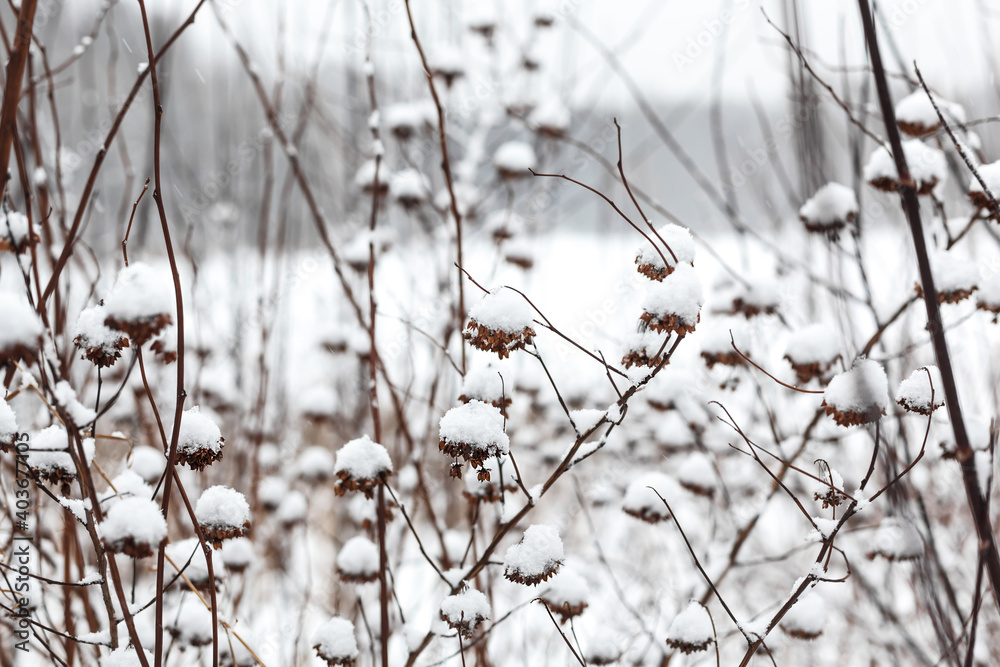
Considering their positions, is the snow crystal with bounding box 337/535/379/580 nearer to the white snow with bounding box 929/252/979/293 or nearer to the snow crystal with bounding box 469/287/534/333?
the snow crystal with bounding box 469/287/534/333

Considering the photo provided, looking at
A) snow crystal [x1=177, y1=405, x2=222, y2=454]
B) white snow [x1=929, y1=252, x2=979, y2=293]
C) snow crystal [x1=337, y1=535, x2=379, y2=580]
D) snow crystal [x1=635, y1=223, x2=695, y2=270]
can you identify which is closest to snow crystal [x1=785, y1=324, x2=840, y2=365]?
white snow [x1=929, y1=252, x2=979, y2=293]

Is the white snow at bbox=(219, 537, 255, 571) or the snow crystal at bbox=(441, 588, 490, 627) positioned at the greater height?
the white snow at bbox=(219, 537, 255, 571)

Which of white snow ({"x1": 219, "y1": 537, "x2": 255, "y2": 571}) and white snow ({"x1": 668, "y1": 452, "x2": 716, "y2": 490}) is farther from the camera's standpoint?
white snow ({"x1": 668, "y1": 452, "x2": 716, "y2": 490})

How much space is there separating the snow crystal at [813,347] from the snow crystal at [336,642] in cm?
87

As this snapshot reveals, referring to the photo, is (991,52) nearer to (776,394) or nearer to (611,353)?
(776,394)

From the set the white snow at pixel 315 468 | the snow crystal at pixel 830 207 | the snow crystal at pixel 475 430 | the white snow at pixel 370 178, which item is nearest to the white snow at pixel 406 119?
the white snow at pixel 370 178

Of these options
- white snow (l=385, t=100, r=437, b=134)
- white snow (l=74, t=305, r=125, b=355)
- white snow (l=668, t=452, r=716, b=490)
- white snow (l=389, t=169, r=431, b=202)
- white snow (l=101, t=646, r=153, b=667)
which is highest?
white snow (l=385, t=100, r=437, b=134)

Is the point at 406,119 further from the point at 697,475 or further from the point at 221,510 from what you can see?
the point at 221,510

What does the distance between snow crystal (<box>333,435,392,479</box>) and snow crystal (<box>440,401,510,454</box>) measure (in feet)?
0.52

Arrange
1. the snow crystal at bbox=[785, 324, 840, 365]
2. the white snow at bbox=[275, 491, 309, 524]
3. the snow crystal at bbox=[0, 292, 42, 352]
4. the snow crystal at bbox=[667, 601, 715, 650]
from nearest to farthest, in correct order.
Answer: the snow crystal at bbox=[0, 292, 42, 352]
the snow crystal at bbox=[667, 601, 715, 650]
the snow crystal at bbox=[785, 324, 840, 365]
the white snow at bbox=[275, 491, 309, 524]

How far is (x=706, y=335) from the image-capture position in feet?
4.88

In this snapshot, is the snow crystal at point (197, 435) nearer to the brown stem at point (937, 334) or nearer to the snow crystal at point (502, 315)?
the snow crystal at point (502, 315)

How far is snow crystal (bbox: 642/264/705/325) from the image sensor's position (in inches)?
30.9

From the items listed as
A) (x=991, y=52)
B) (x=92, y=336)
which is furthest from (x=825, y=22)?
(x=92, y=336)
